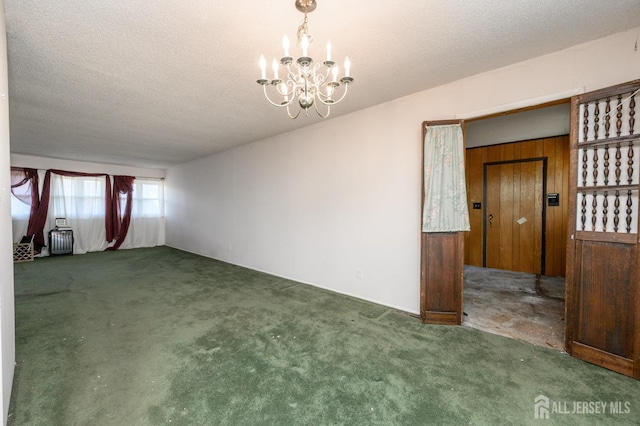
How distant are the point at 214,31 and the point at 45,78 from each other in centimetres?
206

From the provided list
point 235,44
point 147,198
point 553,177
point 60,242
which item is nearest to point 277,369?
point 235,44

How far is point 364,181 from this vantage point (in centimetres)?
359

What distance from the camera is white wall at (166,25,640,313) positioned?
2350mm

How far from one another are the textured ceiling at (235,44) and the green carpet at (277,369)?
2.53 metres

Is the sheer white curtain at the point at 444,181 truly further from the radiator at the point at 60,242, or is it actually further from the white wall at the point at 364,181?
the radiator at the point at 60,242

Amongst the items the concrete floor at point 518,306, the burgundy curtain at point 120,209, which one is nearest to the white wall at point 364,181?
the concrete floor at point 518,306

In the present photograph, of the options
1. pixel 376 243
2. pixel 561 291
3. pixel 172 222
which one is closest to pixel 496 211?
pixel 561 291

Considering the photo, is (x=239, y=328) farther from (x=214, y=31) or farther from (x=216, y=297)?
(x=214, y=31)

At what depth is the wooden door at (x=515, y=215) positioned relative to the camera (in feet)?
15.5

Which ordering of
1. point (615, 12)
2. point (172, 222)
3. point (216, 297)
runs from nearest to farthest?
point (615, 12) → point (216, 297) → point (172, 222)

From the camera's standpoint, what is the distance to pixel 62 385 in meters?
1.89

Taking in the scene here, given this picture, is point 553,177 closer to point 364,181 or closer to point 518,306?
point 518,306

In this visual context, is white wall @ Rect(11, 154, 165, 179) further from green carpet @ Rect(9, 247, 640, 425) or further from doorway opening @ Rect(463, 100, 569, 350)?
doorway opening @ Rect(463, 100, 569, 350)

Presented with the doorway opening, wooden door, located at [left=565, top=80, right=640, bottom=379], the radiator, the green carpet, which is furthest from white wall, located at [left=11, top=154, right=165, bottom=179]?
wooden door, located at [left=565, top=80, right=640, bottom=379]
